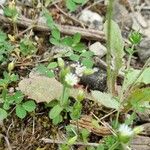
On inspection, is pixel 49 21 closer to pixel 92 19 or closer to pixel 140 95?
pixel 92 19

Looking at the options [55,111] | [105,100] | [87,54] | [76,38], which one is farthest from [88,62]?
[55,111]

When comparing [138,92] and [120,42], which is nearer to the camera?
[138,92]

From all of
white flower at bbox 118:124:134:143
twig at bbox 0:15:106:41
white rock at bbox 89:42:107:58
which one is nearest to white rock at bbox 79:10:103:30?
twig at bbox 0:15:106:41

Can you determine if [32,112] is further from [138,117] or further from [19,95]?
[138,117]

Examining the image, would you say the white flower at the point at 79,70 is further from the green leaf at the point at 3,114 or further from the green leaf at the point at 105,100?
the green leaf at the point at 3,114

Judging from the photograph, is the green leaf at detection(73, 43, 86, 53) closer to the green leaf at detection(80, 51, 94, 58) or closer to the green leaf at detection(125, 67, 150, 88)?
the green leaf at detection(80, 51, 94, 58)

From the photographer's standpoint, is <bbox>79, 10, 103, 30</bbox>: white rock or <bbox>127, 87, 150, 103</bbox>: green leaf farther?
<bbox>79, 10, 103, 30</bbox>: white rock

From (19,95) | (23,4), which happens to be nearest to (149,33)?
(23,4)
